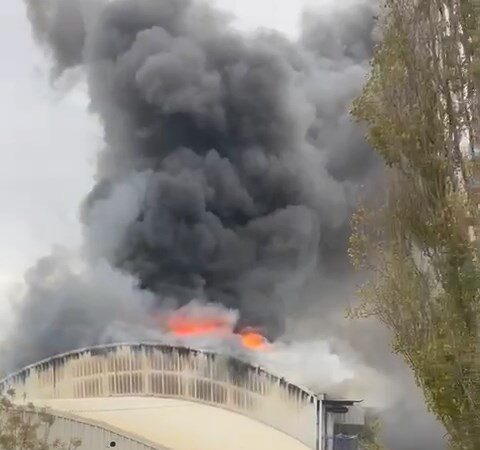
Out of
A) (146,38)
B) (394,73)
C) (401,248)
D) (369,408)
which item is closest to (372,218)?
(401,248)

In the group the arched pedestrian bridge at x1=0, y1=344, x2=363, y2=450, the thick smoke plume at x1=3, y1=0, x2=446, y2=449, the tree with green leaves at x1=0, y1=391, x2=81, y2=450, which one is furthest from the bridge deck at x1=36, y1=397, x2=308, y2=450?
the thick smoke plume at x1=3, y1=0, x2=446, y2=449

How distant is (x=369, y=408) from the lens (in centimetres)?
1402

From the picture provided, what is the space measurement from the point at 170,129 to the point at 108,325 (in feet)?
12.8

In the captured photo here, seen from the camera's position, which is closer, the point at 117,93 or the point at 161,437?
the point at 161,437

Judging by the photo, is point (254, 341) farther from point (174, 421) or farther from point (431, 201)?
point (431, 201)

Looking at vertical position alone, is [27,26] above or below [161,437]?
above

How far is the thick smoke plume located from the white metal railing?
0.30m

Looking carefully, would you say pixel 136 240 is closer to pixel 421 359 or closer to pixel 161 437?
pixel 161 437

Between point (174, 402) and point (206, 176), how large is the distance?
4.14 metres

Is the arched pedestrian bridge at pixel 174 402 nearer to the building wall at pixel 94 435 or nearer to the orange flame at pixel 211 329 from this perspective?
the building wall at pixel 94 435

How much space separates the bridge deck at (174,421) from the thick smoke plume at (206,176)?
1044 millimetres

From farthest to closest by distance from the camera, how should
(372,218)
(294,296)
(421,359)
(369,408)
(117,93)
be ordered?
1. (117,93)
2. (294,296)
3. (369,408)
4. (372,218)
5. (421,359)

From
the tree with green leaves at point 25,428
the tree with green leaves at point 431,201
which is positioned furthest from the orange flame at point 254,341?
the tree with green leaves at point 431,201

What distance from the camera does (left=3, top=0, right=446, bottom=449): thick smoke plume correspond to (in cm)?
1470
